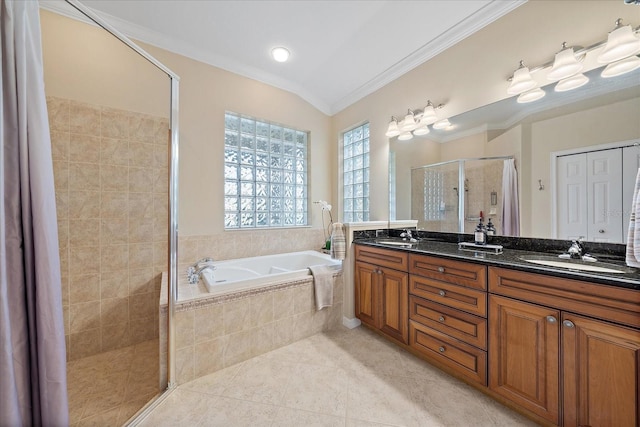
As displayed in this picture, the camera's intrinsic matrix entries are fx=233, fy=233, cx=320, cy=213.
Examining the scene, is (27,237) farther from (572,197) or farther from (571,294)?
(572,197)

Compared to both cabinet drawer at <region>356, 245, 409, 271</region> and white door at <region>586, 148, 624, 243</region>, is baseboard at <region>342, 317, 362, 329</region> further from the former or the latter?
white door at <region>586, 148, 624, 243</region>

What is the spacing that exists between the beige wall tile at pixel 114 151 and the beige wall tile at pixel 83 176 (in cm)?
10

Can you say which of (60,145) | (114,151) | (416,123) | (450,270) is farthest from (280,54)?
(450,270)

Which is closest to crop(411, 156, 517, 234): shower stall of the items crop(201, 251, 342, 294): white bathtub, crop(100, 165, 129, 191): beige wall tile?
crop(201, 251, 342, 294): white bathtub

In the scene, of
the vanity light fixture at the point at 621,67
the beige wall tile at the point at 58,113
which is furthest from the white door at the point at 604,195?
the beige wall tile at the point at 58,113

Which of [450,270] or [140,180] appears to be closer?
[450,270]

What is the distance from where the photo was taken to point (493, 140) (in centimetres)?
192

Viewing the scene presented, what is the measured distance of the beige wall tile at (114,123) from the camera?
200cm

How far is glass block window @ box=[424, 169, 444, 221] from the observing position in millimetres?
2295

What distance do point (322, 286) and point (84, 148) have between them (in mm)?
2335

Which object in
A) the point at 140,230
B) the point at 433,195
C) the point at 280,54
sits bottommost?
the point at 140,230

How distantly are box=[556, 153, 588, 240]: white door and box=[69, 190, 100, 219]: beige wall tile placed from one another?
352 centimetres

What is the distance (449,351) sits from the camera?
159 cm

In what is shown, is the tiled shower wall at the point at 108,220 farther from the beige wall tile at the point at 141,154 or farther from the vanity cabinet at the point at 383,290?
the vanity cabinet at the point at 383,290
